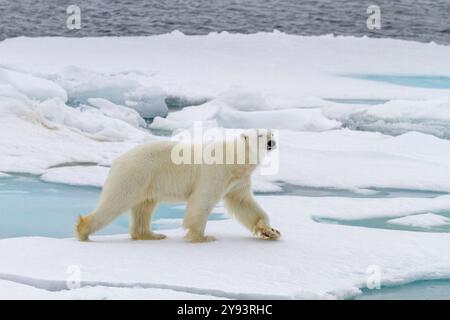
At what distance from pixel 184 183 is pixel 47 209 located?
5.36 feet

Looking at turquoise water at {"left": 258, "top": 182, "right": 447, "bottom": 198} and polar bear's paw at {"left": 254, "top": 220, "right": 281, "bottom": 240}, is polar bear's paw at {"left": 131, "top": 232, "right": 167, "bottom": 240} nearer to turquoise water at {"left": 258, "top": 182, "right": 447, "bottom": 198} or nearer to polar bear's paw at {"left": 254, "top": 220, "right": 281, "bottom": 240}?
polar bear's paw at {"left": 254, "top": 220, "right": 281, "bottom": 240}

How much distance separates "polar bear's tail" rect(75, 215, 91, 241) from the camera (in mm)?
3824

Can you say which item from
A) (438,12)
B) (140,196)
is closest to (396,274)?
(140,196)

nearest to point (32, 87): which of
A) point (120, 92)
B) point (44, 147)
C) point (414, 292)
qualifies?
point (120, 92)

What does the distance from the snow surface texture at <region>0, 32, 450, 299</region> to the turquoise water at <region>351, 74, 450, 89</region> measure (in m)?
0.14

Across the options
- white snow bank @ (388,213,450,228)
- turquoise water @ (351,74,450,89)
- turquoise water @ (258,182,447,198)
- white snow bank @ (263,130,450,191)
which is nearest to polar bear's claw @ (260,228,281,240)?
white snow bank @ (388,213,450,228)

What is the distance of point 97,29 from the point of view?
12.1 meters

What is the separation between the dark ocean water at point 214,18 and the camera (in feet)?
39.5

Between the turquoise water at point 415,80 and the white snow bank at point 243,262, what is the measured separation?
721 centimetres

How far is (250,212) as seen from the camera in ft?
12.9

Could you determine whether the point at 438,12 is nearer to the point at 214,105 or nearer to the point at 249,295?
the point at 214,105

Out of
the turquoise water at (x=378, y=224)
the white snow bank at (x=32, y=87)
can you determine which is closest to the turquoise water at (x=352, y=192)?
the turquoise water at (x=378, y=224)

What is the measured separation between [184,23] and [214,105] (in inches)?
148

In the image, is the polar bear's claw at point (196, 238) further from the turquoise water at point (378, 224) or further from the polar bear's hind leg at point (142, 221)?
the turquoise water at point (378, 224)
